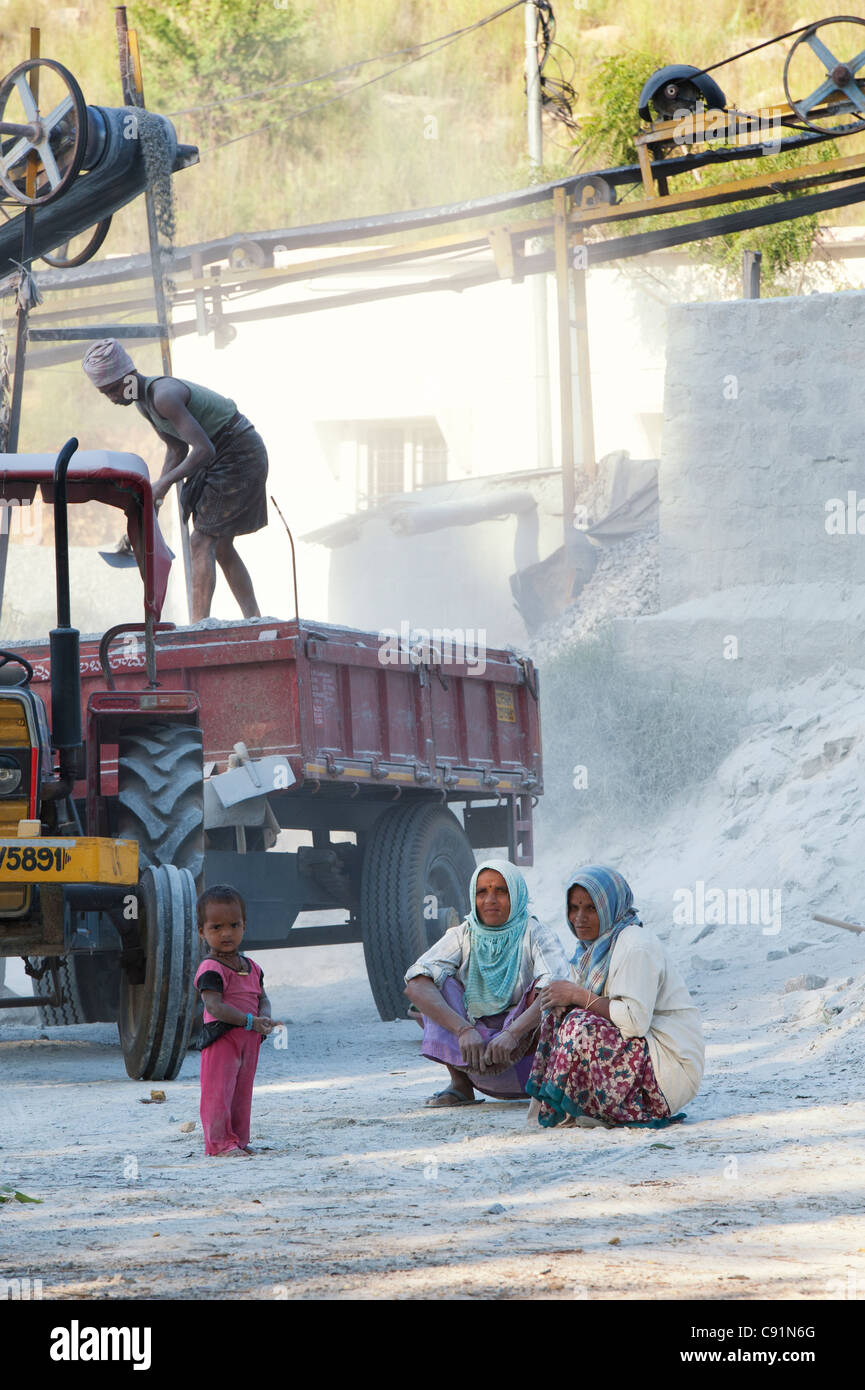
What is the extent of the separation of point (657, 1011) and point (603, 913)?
1.35 ft

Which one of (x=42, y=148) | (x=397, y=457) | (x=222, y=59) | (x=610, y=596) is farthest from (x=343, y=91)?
(x=42, y=148)

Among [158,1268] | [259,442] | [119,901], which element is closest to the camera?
[158,1268]

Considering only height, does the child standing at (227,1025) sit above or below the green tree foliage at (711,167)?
below

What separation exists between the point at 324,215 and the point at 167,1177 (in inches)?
1332

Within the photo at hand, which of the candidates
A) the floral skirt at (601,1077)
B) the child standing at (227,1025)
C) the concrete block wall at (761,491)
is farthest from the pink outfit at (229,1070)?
the concrete block wall at (761,491)

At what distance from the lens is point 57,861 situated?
21.5 ft

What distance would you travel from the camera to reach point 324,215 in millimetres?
37188

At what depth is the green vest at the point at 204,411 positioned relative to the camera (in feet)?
33.3

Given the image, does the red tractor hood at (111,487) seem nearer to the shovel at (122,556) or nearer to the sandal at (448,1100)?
the shovel at (122,556)

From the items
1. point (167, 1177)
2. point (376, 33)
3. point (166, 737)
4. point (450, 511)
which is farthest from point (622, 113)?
point (167, 1177)

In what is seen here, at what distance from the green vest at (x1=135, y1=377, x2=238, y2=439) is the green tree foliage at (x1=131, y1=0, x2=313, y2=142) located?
29.8 metres

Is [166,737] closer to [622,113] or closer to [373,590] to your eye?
[373,590]

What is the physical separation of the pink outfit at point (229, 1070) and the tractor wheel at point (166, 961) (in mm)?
1256

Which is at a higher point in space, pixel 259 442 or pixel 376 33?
pixel 376 33
